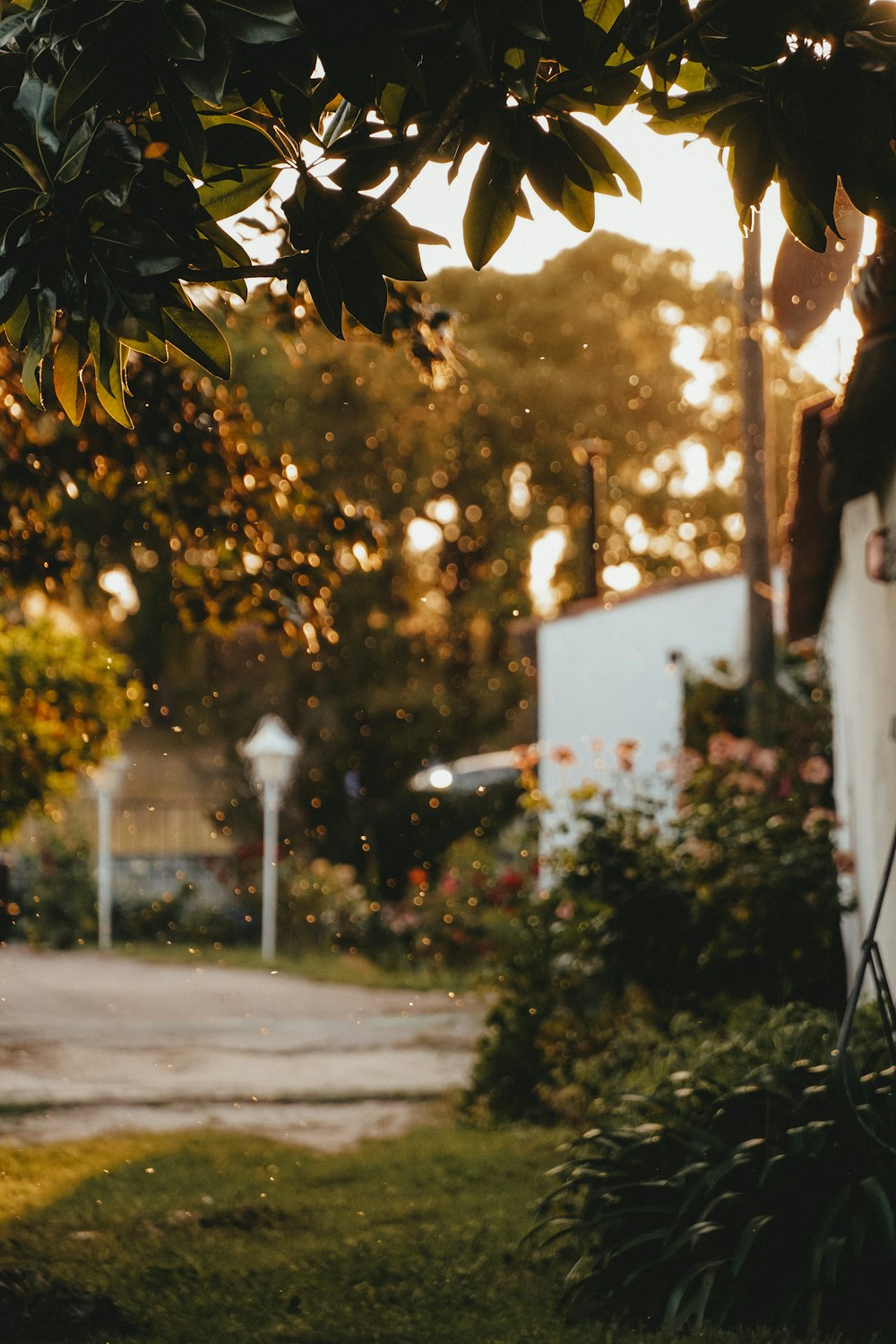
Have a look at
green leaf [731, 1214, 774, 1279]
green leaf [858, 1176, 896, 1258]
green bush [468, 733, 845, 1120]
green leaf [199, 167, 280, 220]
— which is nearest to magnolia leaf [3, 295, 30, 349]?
green leaf [199, 167, 280, 220]

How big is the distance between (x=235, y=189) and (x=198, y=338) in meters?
0.27

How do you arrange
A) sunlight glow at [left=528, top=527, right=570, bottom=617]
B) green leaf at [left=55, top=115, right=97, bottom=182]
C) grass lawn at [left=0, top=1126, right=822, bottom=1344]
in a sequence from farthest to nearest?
1. sunlight glow at [left=528, top=527, right=570, bottom=617]
2. grass lawn at [left=0, top=1126, right=822, bottom=1344]
3. green leaf at [left=55, top=115, right=97, bottom=182]

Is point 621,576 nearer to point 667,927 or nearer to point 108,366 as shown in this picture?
point 667,927

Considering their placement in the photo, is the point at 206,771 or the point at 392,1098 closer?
the point at 392,1098

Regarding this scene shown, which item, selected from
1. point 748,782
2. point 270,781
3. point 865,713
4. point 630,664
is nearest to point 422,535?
point 270,781

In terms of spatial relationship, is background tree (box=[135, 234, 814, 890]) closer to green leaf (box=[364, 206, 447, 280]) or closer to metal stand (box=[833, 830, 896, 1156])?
metal stand (box=[833, 830, 896, 1156])

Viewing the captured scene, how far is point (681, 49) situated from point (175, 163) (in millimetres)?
899

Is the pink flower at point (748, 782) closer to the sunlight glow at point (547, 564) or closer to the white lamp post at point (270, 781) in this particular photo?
the white lamp post at point (270, 781)

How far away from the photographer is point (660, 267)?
71.7 ft

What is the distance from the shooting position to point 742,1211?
404 cm

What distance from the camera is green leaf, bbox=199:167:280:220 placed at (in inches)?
97.1

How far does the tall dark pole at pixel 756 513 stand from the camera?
38.4 ft

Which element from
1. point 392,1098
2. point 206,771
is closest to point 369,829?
point 206,771

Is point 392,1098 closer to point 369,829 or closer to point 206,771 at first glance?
point 369,829
